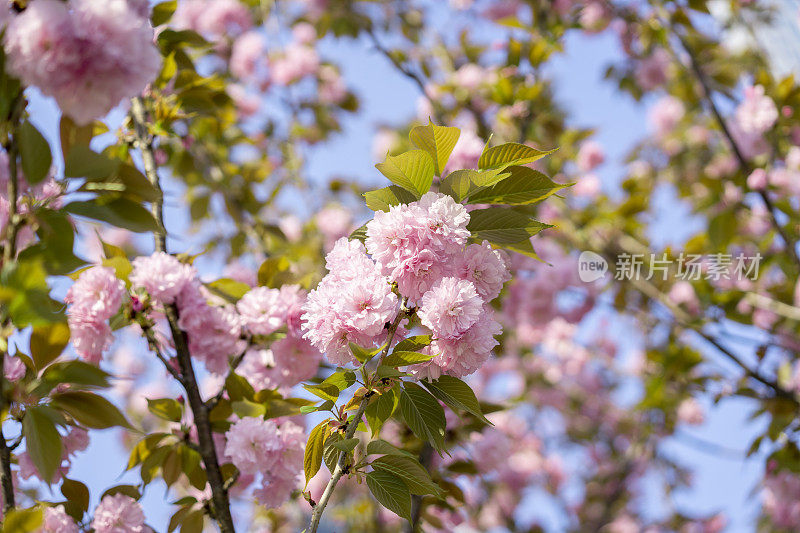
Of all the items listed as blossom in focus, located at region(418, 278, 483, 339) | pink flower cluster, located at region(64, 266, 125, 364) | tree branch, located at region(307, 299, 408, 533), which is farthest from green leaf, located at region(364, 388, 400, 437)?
pink flower cluster, located at region(64, 266, 125, 364)

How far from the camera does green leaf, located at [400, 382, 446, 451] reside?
0.83 meters

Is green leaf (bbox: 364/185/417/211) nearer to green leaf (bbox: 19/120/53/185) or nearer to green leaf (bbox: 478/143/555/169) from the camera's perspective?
green leaf (bbox: 478/143/555/169)

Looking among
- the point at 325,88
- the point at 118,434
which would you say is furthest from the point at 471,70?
the point at 118,434

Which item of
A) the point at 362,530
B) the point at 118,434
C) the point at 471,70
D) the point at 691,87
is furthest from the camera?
the point at 118,434

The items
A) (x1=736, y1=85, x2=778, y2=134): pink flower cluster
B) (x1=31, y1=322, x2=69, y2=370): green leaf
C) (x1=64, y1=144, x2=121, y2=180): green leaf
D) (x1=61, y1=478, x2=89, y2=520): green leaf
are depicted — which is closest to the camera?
(x1=64, y1=144, x2=121, y2=180): green leaf

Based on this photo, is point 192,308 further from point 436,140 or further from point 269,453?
point 436,140

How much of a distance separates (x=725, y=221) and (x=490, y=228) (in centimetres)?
172

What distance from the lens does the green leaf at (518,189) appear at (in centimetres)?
89

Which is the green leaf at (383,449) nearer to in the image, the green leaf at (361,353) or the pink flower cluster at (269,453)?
the green leaf at (361,353)

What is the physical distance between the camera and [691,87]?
3.09 m

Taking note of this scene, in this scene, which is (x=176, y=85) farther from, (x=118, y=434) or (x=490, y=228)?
(x=118, y=434)

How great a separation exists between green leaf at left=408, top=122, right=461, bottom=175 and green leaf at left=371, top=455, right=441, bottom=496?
1.31ft

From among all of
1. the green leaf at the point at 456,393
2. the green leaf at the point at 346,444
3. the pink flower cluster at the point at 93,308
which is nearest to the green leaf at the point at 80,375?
the pink flower cluster at the point at 93,308

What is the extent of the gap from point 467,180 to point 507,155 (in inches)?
2.8
